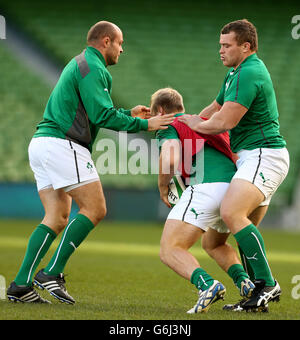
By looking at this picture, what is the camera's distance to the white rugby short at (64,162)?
4676 mm

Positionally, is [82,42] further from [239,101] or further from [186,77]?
[239,101]

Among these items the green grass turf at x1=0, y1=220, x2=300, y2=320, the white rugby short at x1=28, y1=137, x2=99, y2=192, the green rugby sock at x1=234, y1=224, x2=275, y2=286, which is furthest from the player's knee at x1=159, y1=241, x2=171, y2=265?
the white rugby short at x1=28, y1=137, x2=99, y2=192

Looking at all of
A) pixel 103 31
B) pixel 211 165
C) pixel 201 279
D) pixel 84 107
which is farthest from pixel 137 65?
pixel 201 279

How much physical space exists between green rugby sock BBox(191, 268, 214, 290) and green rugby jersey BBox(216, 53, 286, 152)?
930 millimetres

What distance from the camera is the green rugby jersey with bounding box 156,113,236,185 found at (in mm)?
4566

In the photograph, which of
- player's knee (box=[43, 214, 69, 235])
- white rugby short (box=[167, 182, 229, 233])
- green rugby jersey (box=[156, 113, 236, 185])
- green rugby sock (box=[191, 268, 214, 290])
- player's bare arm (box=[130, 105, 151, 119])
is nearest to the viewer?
green rugby sock (box=[191, 268, 214, 290])

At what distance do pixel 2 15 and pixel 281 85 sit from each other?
8324 millimetres

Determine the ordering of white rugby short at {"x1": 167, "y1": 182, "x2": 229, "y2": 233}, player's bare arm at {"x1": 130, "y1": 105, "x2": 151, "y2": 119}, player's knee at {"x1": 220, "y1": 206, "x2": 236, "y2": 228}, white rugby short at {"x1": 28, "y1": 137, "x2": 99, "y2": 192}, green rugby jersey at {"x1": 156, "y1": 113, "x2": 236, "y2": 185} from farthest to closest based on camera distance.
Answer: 1. player's bare arm at {"x1": 130, "y1": 105, "x2": 151, "y2": 119}
2. white rugby short at {"x1": 28, "y1": 137, "x2": 99, "y2": 192}
3. green rugby jersey at {"x1": 156, "y1": 113, "x2": 236, "y2": 185}
4. white rugby short at {"x1": 167, "y1": 182, "x2": 229, "y2": 233}
5. player's knee at {"x1": 220, "y1": 206, "x2": 236, "y2": 228}

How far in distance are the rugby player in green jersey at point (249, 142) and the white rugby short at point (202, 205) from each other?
4.4 inches

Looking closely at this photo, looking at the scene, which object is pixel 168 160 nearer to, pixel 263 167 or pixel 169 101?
pixel 169 101

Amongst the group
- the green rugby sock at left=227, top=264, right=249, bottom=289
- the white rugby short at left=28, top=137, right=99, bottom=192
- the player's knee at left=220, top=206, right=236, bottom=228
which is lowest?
the green rugby sock at left=227, top=264, right=249, bottom=289

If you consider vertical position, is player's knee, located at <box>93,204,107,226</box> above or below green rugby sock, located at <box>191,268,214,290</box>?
above

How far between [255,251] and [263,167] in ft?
1.86

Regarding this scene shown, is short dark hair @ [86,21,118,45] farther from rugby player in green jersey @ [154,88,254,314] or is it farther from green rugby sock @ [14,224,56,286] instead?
green rugby sock @ [14,224,56,286]
